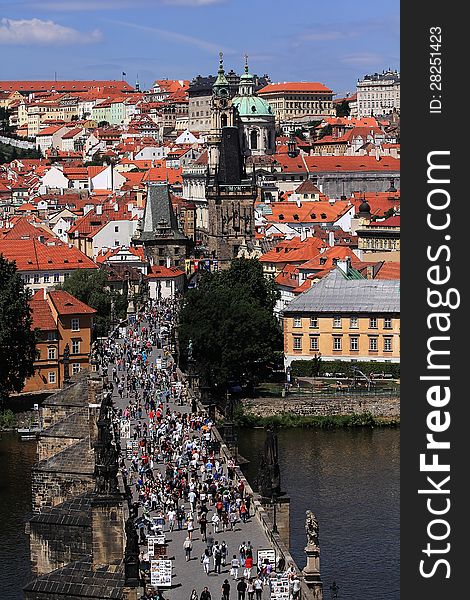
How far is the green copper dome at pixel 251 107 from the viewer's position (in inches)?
6383

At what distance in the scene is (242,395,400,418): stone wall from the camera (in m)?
59.4

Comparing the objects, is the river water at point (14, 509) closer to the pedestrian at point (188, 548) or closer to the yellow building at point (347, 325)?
the pedestrian at point (188, 548)

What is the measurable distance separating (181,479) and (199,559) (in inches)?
202

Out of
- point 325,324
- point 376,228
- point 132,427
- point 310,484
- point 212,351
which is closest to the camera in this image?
point 132,427

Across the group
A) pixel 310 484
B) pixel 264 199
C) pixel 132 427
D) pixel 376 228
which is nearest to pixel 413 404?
pixel 132 427

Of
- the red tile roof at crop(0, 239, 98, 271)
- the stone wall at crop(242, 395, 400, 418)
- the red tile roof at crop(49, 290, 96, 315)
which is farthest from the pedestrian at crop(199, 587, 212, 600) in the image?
the red tile roof at crop(0, 239, 98, 271)

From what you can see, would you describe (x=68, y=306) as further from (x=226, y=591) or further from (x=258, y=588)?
(x=258, y=588)

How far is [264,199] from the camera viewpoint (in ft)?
472

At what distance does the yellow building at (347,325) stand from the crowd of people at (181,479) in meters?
Answer: 17.3

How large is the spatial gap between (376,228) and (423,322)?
80.4m

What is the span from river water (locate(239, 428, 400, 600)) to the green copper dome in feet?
348

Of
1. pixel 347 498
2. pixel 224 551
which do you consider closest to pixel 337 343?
pixel 347 498

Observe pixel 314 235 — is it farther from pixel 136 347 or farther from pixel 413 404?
pixel 413 404

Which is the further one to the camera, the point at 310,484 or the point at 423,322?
the point at 310,484
